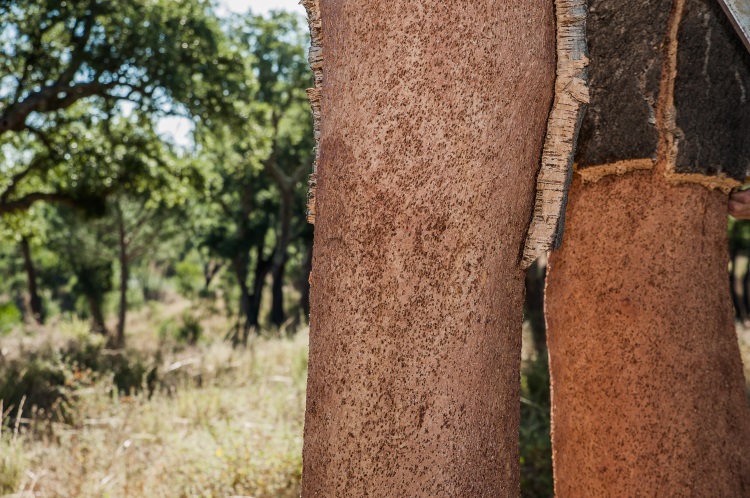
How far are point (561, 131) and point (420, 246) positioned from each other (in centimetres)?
40

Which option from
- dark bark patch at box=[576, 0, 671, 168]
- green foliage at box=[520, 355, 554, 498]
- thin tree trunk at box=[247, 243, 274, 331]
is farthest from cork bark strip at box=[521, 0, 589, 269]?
thin tree trunk at box=[247, 243, 274, 331]

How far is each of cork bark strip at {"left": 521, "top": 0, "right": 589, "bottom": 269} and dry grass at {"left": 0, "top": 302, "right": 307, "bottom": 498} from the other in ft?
9.79

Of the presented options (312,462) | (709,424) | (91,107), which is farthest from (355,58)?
(91,107)

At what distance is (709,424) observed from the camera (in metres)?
1.73

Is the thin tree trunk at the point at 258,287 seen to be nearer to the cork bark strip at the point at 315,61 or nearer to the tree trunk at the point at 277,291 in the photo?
the tree trunk at the point at 277,291

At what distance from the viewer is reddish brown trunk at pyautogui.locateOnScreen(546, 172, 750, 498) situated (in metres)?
1.72

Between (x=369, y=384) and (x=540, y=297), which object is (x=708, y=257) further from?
(x=540, y=297)

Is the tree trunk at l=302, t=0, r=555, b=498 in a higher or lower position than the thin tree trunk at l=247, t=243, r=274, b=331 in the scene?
higher

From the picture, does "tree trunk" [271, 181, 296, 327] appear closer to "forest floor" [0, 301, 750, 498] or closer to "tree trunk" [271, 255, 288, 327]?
"tree trunk" [271, 255, 288, 327]

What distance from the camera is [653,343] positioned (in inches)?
67.9

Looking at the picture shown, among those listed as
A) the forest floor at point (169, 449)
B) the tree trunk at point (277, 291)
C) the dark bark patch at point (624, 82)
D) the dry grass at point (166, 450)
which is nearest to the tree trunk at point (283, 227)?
the tree trunk at point (277, 291)

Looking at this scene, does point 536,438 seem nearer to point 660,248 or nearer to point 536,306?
point 660,248

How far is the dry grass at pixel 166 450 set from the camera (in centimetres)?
381

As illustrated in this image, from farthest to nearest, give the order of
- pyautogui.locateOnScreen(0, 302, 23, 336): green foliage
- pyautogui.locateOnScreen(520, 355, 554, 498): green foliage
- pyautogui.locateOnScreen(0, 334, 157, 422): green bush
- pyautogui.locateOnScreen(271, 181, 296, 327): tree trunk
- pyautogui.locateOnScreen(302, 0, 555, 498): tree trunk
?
pyautogui.locateOnScreen(271, 181, 296, 327): tree trunk → pyautogui.locateOnScreen(0, 302, 23, 336): green foliage → pyautogui.locateOnScreen(0, 334, 157, 422): green bush → pyautogui.locateOnScreen(520, 355, 554, 498): green foliage → pyautogui.locateOnScreen(302, 0, 555, 498): tree trunk
